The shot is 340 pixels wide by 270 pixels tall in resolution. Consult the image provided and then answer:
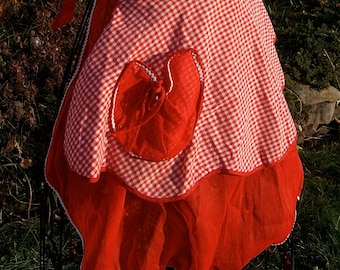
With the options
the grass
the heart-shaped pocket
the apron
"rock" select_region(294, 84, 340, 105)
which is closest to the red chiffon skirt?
the apron

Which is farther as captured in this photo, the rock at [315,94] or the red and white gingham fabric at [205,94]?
the rock at [315,94]

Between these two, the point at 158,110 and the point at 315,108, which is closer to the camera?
the point at 158,110

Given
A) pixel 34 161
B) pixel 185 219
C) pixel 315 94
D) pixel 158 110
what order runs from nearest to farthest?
pixel 158 110 → pixel 185 219 → pixel 34 161 → pixel 315 94

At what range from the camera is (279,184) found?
1.51 metres

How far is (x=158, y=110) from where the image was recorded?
128cm

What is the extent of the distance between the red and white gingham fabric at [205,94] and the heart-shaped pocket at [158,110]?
2cm

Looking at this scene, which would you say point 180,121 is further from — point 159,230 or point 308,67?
point 308,67

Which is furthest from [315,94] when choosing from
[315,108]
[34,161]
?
[34,161]

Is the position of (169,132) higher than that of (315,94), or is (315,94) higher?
(169,132)

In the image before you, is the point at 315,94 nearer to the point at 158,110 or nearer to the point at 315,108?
the point at 315,108

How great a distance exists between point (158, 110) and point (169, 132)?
5cm

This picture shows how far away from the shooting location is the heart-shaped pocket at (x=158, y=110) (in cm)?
128

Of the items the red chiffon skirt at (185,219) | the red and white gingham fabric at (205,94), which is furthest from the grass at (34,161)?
the red and white gingham fabric at (205,94)

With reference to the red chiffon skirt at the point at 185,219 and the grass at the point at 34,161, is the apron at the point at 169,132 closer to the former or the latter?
the red chiffon skirt at the point at 185,219
